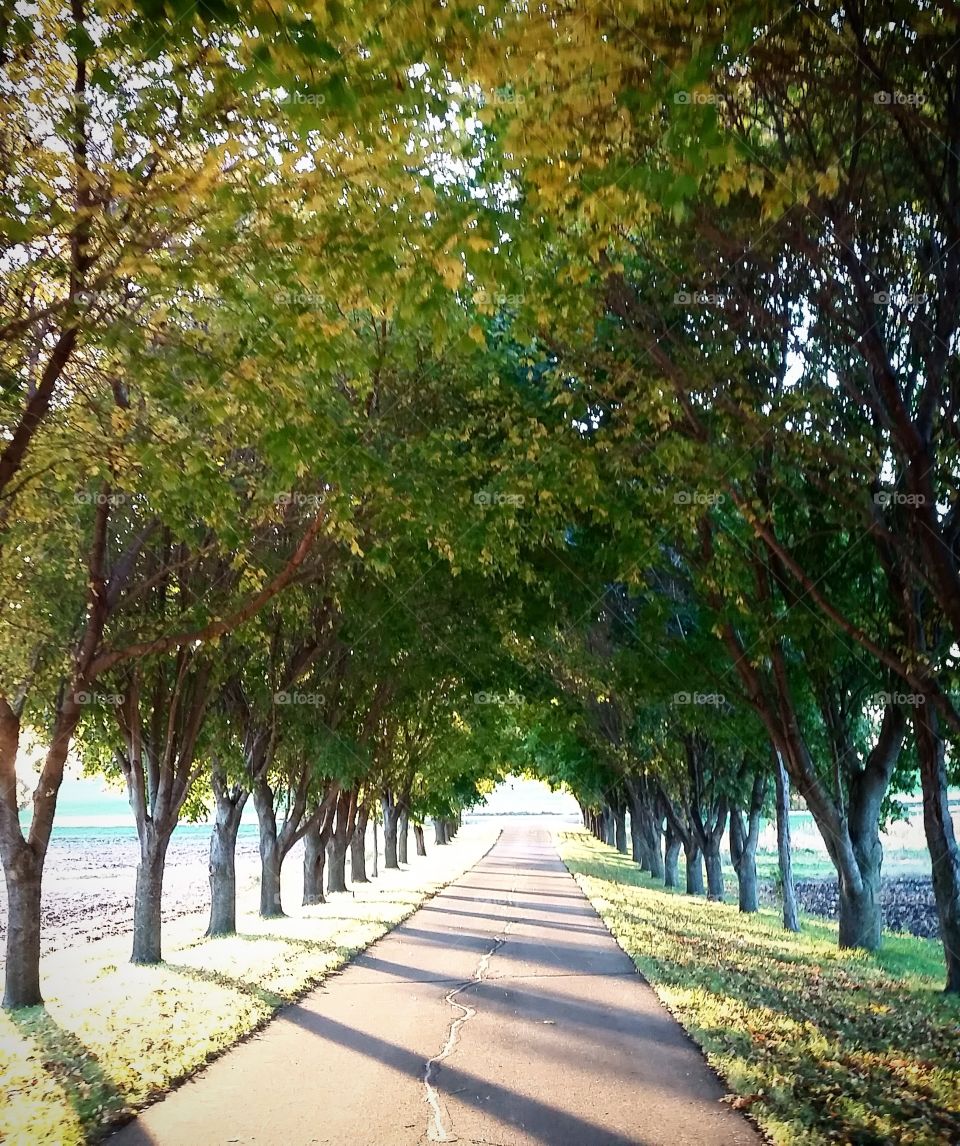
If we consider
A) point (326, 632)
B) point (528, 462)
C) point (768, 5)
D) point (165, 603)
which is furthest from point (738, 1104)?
point (326, 632)

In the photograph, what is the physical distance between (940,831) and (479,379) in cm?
805

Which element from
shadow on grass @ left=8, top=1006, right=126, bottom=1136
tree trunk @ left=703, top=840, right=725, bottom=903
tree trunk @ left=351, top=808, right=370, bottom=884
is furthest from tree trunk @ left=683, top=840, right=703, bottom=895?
shadow on grass @ left=8, top=1006, right=126, bottom=1136

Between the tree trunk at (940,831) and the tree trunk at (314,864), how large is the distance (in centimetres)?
1733

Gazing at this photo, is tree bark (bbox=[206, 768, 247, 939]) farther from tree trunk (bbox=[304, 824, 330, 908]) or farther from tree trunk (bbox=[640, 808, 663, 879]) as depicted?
tree trunk (bbox=[640, 808, 663, 879])

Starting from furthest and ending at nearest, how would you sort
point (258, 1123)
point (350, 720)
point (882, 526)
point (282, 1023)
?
point (350, 720)
point (282, 1023)
point (882, 526)
point (258, 1123)

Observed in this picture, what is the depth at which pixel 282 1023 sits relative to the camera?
10336 mm

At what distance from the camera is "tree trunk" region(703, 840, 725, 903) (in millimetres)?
27469

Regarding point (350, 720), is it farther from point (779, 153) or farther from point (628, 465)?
point (779, 153)

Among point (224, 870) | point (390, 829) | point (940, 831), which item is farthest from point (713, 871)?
point (940, 831)

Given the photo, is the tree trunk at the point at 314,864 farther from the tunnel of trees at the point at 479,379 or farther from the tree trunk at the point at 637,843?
the tree trunk at the point at 637,843

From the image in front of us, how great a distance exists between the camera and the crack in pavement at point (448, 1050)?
6578 millimetres

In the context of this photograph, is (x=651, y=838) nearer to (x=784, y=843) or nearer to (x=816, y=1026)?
(x=784, y=843)

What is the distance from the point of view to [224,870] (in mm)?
20094

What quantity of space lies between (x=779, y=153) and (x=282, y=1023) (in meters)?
10.3
